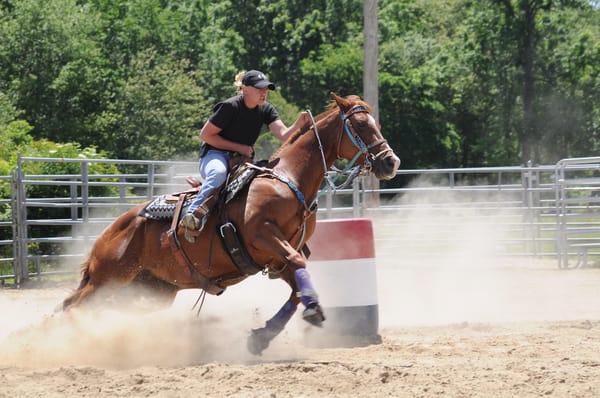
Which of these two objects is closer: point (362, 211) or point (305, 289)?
point (305, 289)

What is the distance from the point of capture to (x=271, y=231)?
28.1 ft

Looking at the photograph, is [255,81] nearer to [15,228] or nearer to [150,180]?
[15,228]

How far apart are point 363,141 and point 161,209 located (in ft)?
6.52

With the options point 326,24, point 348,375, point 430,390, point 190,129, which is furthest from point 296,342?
point 326,24

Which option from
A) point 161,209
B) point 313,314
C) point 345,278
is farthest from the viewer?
point 345,278

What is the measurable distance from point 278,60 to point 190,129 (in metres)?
12.8

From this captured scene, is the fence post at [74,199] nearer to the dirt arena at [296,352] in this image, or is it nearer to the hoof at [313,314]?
the dirt arena at [296,352]

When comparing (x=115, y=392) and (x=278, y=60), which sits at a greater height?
(x=278, y=60)

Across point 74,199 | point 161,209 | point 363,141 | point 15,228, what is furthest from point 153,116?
point 363,141

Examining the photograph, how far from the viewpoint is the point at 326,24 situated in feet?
158

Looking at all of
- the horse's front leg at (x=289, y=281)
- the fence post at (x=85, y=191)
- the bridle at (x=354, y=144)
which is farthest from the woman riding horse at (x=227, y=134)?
the fence post at (x=85, y=191)

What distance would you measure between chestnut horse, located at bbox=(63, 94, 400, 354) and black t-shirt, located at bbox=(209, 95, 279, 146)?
39 centimetres

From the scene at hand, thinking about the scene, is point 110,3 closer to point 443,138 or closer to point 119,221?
point 443,138

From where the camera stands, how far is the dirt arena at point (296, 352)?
7086 millimetres
